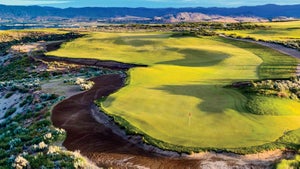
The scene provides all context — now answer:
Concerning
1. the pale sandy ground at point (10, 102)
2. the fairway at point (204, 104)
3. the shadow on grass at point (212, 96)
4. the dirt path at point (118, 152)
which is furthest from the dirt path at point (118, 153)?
the pale sandy ground at point (10, 102)

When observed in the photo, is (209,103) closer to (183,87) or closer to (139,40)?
(183,87)

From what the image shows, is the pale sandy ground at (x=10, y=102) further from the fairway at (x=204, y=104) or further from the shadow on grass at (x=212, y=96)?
the shadow on grass at (x=212, y=96)

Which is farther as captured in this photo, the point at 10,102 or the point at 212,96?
the point at 10,102

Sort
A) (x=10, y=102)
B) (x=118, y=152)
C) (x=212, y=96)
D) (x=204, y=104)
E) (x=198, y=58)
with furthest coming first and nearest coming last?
(x=198, y=58), (x=10, y=102), (x=212, y=96), (x=204, y=104), (x=118, y=152)

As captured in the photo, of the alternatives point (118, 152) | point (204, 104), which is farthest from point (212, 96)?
point (118, 152)

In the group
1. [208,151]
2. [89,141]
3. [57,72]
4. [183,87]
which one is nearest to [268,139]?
[208,151]

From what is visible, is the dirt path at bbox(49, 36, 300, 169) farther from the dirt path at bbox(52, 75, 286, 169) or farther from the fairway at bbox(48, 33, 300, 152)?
the fairway at bbox(48, 33, 300, 152)

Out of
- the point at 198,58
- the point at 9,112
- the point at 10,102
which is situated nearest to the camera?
the point at 9,112

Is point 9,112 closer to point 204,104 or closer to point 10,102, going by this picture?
point 10,102

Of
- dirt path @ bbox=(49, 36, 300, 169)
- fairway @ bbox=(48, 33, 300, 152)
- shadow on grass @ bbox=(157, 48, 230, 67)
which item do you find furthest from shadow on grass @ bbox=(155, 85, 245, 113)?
shadow on grass @ bbox=(157, 48, 230, 67)
